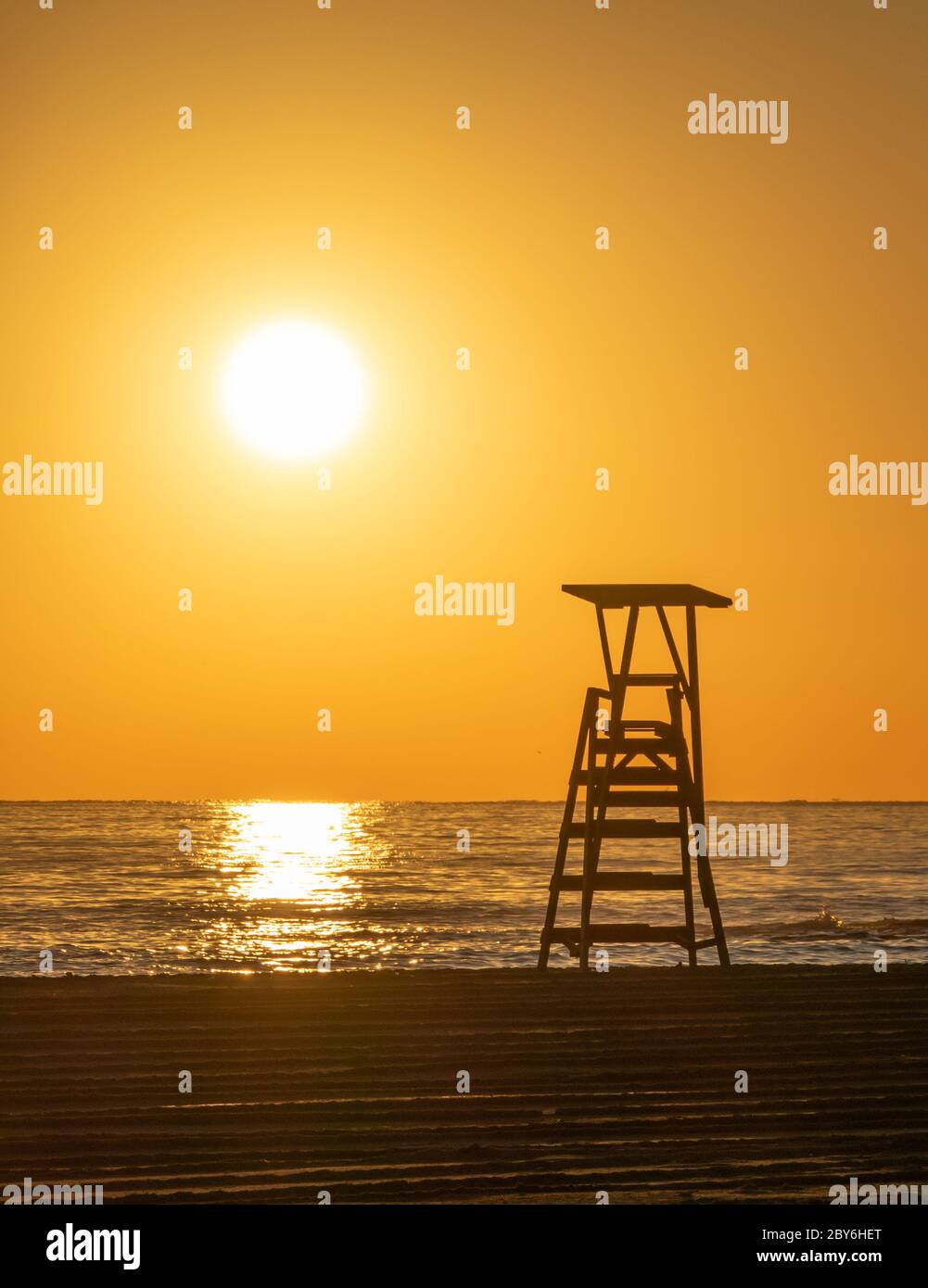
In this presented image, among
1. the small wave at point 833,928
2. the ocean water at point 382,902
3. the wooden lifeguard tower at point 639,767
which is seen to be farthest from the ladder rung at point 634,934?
the small wave at point 833,928

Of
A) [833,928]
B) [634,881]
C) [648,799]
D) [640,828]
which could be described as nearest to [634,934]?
[634,881]

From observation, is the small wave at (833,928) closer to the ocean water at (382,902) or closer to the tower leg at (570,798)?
the ocean water at (382,902)

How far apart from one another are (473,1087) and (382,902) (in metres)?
38.1

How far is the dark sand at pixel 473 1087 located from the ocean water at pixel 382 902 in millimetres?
11632

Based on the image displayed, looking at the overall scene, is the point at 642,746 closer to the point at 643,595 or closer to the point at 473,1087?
the point at 643,595

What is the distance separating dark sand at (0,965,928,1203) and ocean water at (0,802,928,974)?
11.6 m

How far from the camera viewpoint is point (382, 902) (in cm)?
4891

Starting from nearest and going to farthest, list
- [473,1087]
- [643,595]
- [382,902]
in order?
[473,1087], [643,595], [382,902]

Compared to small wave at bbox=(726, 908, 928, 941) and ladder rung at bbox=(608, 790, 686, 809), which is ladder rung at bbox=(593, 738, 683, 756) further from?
small wave at bbox=(726, 908, 928, 941)

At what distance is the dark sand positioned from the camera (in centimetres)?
912

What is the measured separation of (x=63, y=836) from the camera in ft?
309

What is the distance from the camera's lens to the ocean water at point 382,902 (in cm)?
3131

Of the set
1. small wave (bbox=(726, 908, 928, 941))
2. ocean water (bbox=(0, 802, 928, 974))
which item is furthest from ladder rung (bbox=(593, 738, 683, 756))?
small wave (bbox=(726, 908, 928, 941))
